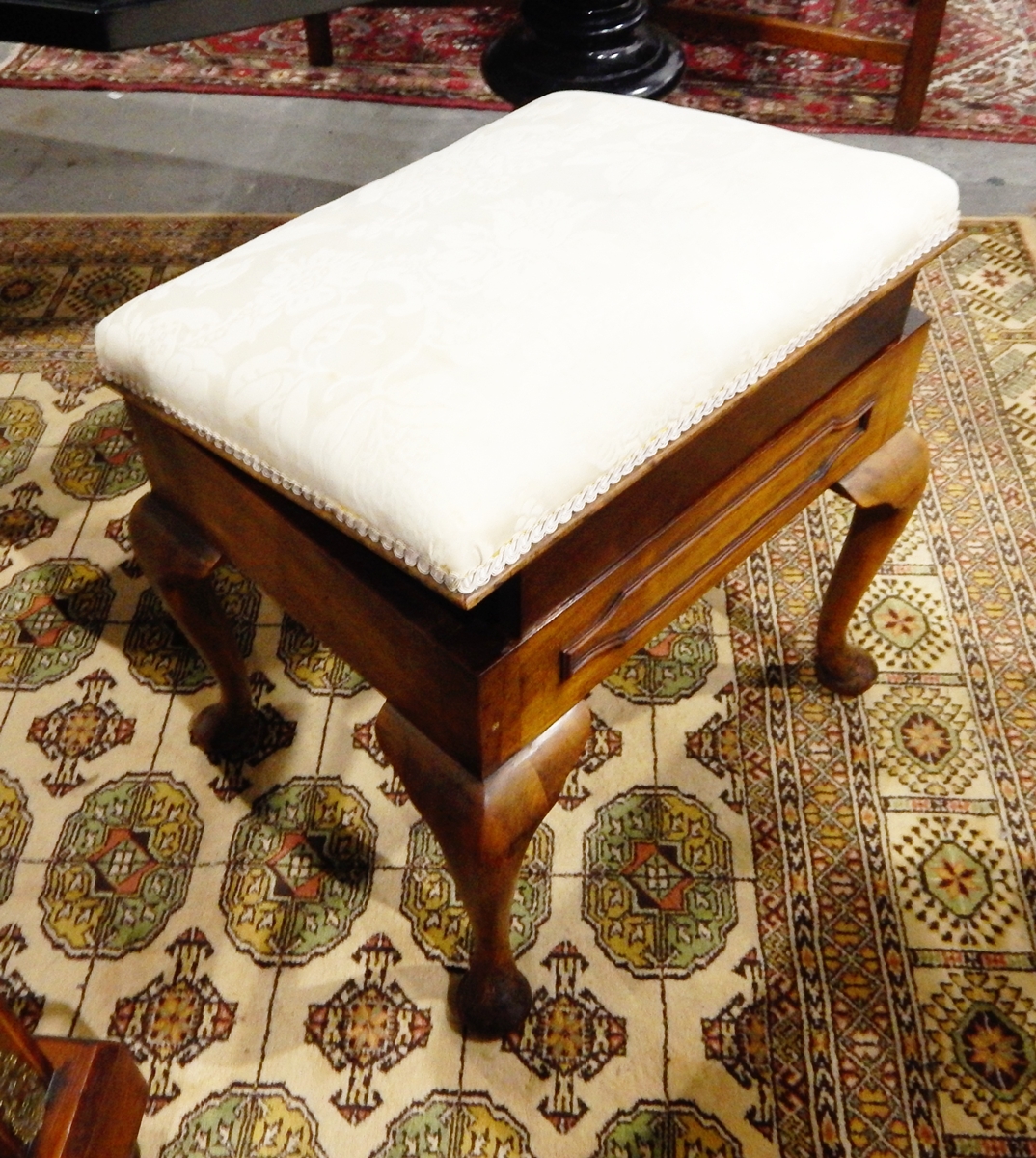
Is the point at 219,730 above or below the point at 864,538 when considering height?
below

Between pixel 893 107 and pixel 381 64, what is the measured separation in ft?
3.43

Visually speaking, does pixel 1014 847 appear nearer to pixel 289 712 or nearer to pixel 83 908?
pixel 289 712

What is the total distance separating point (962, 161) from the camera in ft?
6.22

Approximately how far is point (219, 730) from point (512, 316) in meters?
0.57

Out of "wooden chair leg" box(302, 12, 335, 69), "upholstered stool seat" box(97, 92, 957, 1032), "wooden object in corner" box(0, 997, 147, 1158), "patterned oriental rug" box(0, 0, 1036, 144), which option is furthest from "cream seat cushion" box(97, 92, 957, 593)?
"wooden chair leg" box(302, 12, 335, 69)

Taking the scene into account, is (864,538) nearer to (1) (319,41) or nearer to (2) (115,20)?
(2) (115,20)

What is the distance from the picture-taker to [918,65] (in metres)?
1.89

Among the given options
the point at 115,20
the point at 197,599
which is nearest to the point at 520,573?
the point at 197,599

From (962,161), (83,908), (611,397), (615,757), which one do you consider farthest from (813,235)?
(962,161)

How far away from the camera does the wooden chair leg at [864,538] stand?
2.79 feet

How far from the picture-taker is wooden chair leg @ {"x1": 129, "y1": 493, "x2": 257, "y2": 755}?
30.9 inches

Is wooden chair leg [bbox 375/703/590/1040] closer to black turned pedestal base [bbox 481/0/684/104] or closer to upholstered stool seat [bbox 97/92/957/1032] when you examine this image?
upholstered stool seat [bbox 97/92/957/1032]

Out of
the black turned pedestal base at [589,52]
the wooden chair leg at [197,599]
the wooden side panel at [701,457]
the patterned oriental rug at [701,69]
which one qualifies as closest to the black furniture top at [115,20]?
the wooden chair leg at [197,599]

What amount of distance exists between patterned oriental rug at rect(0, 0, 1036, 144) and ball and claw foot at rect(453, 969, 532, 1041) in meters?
1.76
